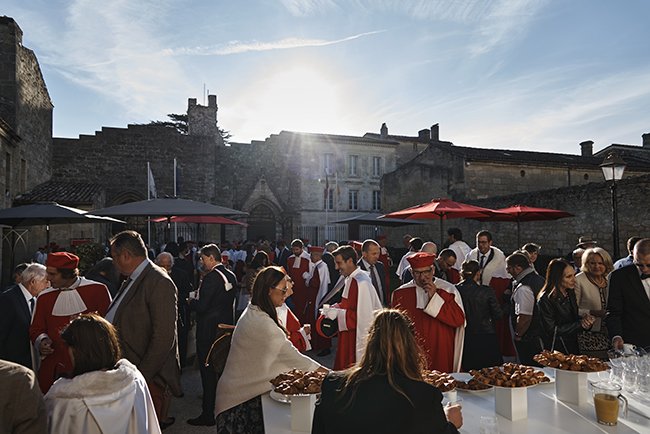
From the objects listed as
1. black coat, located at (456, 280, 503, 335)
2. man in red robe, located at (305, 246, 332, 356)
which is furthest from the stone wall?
black coat, located at (456, 280, 503, 335)

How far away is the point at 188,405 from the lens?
18.7ft

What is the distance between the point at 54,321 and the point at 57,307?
13 centimetres

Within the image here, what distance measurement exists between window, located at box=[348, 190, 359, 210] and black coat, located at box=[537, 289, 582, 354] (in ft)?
102

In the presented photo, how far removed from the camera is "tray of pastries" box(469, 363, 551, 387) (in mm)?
2750

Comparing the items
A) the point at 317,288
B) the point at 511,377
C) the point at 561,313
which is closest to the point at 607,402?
the point at 511,377

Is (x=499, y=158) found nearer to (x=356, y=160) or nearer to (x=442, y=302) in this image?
(x=356, y=160)

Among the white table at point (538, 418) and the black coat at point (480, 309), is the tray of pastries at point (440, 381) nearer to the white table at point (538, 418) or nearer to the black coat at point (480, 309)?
the white table at point (538, 418)

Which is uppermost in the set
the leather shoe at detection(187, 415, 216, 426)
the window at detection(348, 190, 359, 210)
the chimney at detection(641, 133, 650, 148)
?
the chimney at detection(641, 133, 650, 148)

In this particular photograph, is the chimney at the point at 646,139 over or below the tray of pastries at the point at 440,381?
over

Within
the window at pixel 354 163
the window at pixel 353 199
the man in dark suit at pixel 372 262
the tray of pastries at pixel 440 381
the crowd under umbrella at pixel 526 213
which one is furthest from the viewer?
the window at pixel 354 163

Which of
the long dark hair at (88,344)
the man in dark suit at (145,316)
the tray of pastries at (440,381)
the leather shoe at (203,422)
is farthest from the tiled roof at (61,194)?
the tray of pastries at (440,381)

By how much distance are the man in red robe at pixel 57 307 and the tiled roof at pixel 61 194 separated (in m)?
16.1

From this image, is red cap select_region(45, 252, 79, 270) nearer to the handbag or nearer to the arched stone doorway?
the handbag

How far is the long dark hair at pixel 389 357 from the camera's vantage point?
1975 millimetres
